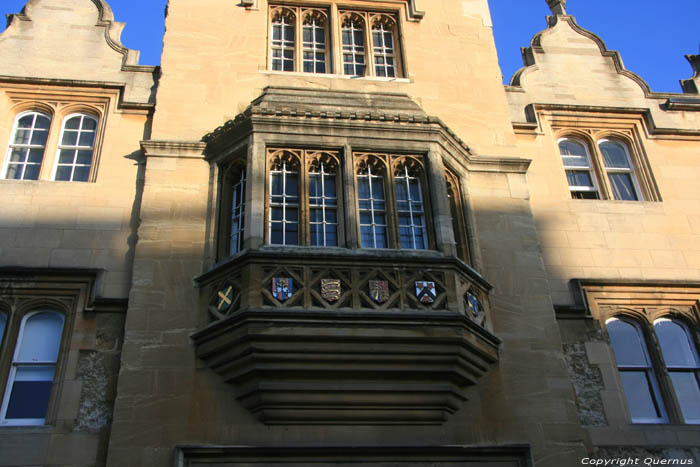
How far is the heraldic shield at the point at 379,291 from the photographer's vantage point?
9547 millimetres

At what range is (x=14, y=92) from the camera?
40.3 feet

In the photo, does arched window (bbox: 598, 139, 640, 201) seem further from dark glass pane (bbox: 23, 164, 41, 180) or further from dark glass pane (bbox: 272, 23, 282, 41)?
dark glass pane (bbox: 23, 164, 41, 180)

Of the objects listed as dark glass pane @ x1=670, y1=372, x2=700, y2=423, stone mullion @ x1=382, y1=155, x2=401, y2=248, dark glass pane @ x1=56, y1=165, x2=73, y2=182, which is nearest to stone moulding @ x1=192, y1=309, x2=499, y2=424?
stone mullion @ x1=382, y1=155, x2=401, y2=248

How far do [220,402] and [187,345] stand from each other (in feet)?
2.95

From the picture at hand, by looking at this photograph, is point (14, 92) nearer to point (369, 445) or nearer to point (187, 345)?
point (187, 345)

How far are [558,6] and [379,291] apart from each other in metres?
8.72

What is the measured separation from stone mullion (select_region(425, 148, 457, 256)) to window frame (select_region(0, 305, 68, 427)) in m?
5.21

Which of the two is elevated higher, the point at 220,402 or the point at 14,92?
the point at 14,92

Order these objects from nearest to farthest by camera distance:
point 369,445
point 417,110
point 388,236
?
point 369,445 → point 388,236 → point 417,110

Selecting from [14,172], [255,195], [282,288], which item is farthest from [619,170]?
[14,172]

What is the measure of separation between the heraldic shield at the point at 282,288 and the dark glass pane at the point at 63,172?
4232 mm

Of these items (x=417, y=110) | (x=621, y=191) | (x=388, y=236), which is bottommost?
(x=388, y=236)

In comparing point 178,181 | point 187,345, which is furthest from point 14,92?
point 187,345

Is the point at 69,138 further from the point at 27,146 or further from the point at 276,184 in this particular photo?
the point at 276,184
